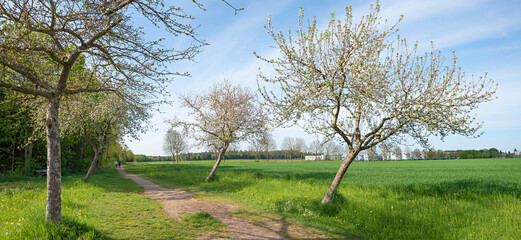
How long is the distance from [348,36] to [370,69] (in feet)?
4.93

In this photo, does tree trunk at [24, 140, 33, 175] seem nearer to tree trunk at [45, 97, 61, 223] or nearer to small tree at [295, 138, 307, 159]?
tree trunk at [45, 97, 61, 223]

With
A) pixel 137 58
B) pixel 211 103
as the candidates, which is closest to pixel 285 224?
pixel 137 58

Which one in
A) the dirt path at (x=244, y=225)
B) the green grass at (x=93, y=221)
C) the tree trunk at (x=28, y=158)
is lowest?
the dirt path at (x=244, y=225)

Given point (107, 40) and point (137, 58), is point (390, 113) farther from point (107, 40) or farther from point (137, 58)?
point (107, 40)

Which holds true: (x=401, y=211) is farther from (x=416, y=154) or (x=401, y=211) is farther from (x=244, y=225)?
(x=416, y=154)

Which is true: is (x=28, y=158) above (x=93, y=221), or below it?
above

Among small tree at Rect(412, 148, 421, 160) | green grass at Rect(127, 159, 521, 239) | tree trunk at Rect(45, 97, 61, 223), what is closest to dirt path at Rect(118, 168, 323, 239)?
green grass at Rect(127, 159, 521, 239)

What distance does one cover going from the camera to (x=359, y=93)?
9.59 meters

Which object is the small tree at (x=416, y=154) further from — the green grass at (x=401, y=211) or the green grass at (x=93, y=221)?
the green grass at (x=93, y=221)

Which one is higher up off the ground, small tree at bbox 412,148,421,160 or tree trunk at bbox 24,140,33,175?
tree trunk at bbox 24,140,33,175

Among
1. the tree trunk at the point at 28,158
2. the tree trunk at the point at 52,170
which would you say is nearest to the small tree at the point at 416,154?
the tree trunk at the point at 28,158

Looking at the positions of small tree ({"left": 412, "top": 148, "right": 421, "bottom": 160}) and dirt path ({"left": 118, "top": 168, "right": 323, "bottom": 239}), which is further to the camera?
small tree ({"left": 412, "top": 148, "right": 421, "bottom": 160})

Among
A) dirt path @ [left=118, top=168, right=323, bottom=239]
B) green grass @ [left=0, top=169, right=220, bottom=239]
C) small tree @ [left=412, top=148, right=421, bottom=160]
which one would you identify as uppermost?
green grass @ [left=0, top=169, right=220, bottom=239]

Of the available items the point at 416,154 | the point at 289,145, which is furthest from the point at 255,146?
the point at 416,154
